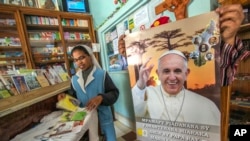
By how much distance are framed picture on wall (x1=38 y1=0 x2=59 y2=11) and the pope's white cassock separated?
2694 mm

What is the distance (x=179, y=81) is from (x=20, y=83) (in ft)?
3.80

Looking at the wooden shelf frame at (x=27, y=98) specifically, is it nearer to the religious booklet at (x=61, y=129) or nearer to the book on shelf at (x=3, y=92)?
the book on shelf at (x=3, y=92)

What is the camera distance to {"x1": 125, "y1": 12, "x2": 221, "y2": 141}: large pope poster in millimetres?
709

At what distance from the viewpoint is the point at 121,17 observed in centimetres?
209

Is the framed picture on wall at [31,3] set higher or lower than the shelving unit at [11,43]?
higher

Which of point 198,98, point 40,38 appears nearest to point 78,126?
point 198,98

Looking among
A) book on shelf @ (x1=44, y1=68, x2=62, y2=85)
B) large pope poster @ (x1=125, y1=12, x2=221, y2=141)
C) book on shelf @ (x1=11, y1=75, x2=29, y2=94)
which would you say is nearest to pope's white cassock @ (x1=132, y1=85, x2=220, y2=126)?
large pope poster @ (x1=125, y1=12, x2=221, y2=141)

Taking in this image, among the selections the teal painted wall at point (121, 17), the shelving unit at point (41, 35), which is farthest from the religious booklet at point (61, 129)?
the shelving unit at point (41, 35)

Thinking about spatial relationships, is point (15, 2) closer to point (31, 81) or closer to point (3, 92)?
point (31, 81)

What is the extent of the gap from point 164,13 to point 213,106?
90 cm

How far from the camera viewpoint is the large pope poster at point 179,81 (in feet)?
2.33

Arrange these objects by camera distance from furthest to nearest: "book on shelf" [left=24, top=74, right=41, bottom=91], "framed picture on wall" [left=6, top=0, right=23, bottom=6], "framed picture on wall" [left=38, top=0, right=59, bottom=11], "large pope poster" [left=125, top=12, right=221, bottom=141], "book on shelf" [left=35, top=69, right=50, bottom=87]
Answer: "framed picture on wall" [left=38, top=0, right=59, bottom=11] → "framed picture on wall" [left=6, top=0, right=23, bottom=6] → "book on shelf" [left=35, top=69, right=50, bottom=87] → "book on shelf" [left=24, top=74, right=41, bottom=91] → "large pope poster" [left=125, top=12, right=221, bottom=141]

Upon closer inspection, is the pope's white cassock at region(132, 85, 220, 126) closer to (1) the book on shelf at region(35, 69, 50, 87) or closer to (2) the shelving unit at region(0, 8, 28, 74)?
(1) the book on shelf at region(35, 69, 50, 87)

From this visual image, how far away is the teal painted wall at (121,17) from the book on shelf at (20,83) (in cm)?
126
